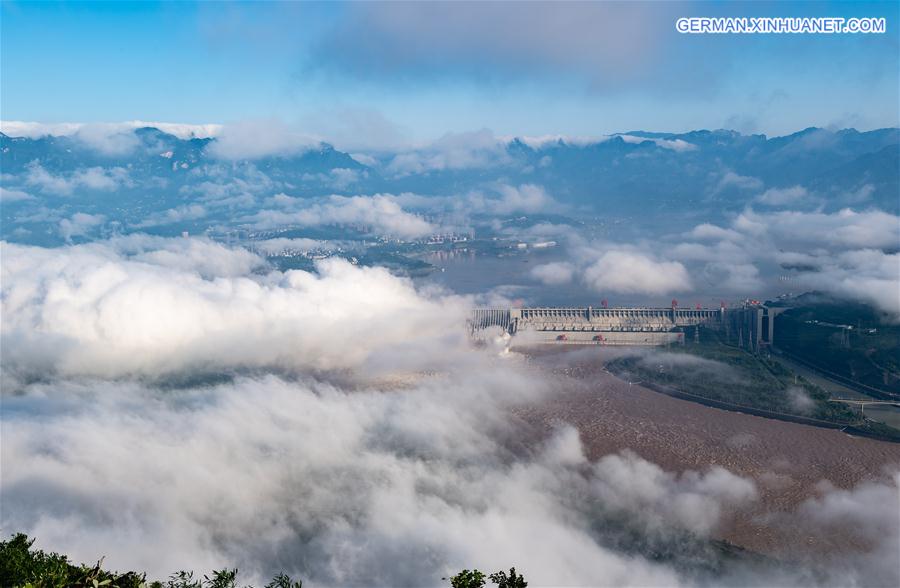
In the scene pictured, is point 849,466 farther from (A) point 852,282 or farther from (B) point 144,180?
(B) point 144,180

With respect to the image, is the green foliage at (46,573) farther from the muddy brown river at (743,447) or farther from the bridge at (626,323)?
the bridge at (626,323)

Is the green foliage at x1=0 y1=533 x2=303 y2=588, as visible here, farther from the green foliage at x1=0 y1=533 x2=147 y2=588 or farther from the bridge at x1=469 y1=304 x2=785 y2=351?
the bridge at x1=469 y1=304 x2=785 y2=351

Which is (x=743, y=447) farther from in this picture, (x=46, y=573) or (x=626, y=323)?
(x=46, y=573)

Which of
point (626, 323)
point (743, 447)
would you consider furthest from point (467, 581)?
point (626, 323)

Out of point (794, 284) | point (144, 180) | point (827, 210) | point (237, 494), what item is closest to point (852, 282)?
point (794, 284)

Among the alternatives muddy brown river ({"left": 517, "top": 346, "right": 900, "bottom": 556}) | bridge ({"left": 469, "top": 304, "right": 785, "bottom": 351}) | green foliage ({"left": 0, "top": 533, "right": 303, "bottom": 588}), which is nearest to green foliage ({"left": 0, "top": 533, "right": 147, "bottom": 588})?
green foliage ({"left": 0, "top": 533, "right": 303, "bottom": 588})

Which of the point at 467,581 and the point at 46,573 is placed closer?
the point at 467,581
